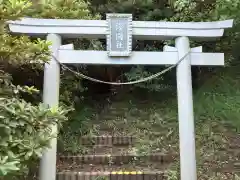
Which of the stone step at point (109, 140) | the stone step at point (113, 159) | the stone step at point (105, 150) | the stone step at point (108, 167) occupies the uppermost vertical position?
the stone step at point (109, 140)

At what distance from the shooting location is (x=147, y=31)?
5.71 m

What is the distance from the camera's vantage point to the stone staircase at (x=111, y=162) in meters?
5.47

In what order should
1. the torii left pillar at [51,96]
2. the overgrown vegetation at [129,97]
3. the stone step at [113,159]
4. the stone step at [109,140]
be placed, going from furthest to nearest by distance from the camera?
the stone step at [109,140]
the stone step at [113,159]
the torii left pillar at [51,96]
the overgrown vegetation at [129,97]

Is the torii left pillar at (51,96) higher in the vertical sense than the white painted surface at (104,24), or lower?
lower

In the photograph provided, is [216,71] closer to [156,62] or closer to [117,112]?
[117,112]

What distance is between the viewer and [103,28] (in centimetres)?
565

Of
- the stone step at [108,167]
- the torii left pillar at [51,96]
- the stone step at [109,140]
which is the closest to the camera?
the torii left pillar at [51,96]

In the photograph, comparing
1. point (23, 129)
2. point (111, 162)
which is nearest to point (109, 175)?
point (111, 162)

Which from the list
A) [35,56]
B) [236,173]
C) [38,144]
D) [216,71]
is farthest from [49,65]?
[216,71]

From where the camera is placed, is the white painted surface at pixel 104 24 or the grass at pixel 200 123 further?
the grass at pixel 200 123

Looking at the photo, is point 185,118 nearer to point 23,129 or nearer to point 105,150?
point 105,150

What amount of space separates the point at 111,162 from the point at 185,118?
4.58 ft

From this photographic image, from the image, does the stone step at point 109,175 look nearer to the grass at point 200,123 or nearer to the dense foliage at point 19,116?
the grass at point 200,123

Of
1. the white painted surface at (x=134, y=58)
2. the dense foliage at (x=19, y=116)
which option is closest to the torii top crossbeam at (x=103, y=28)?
the white painted surface at (x=134, y=58)
